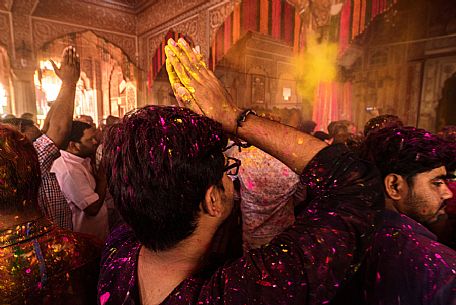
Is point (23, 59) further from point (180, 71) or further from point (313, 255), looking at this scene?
point (313, 255)

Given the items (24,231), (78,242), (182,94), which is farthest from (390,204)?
(24,231)

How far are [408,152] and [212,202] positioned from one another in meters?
0.87

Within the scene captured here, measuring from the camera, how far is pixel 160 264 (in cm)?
59

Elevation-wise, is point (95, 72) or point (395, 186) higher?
point (95, 72)

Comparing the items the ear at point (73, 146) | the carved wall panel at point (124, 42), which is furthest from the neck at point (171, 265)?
the carved wall panel at point (124, 42)

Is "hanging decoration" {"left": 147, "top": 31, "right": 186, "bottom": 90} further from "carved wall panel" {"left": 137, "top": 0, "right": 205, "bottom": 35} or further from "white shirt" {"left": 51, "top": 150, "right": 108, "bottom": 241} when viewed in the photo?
"white shirt" {"left": 51, "top": 150, "right": 108, "bottom": 241}

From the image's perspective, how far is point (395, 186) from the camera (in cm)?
107

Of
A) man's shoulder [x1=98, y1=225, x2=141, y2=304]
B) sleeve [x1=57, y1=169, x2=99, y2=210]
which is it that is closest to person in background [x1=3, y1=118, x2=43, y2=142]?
sleeve [x1=57, y1=169, x2=99, y2=210]

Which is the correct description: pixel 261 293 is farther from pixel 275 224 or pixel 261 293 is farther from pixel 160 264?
pixel 275 224

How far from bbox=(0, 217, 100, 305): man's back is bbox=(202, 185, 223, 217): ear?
529 millimetres

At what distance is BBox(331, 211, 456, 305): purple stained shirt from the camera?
673 mm

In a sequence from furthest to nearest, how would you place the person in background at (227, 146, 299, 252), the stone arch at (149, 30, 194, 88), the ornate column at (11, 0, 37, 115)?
the stone arch at (149, 30, 194, 88), the ornate column at (11, 0, 37, 115), the person in background at (227, 146, 299, 252)

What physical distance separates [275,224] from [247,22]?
438cm

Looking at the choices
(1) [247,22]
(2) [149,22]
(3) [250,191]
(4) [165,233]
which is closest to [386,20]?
(1) [247,22]
